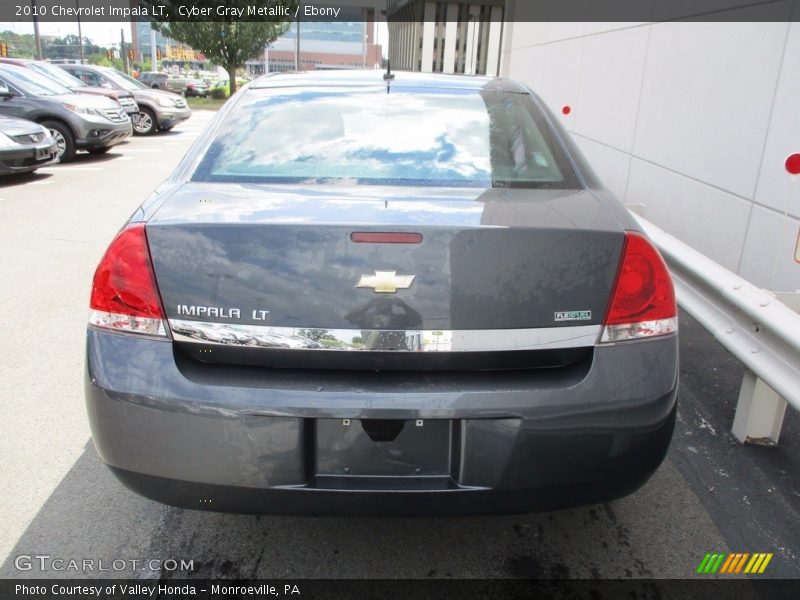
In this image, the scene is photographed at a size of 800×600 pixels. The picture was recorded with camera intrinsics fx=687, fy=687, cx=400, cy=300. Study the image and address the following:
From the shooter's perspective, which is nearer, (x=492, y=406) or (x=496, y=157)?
(x=492, y=406)

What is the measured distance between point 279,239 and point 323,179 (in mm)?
548

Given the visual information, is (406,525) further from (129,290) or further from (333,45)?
(333,45)

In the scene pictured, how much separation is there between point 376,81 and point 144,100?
16.9m

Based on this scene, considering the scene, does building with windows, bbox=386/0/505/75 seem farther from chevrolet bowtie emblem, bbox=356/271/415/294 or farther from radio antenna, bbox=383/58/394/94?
chevrolet bowtie emblem, bbox=356/271/415/294

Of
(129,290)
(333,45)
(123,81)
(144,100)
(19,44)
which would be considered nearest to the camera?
(129,290)

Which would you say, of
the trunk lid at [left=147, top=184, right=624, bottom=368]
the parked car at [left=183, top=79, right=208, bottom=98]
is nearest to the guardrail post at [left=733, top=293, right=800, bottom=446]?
the trunk lid at [left=147, top=184, right=624, bottom=368]

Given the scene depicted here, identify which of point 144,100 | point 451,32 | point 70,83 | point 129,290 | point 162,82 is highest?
point 451,32

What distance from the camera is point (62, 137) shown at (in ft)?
42.1

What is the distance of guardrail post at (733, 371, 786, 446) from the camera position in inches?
125

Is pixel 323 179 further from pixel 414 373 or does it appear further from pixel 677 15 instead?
pixel 677 15

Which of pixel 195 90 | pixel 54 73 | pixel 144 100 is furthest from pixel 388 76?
pixel 195 90

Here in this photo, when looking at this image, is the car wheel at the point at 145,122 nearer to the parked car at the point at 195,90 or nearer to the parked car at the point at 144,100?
the parked car at the point at 144,100

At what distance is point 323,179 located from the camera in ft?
8.07

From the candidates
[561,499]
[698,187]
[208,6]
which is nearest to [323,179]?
[561,499]
